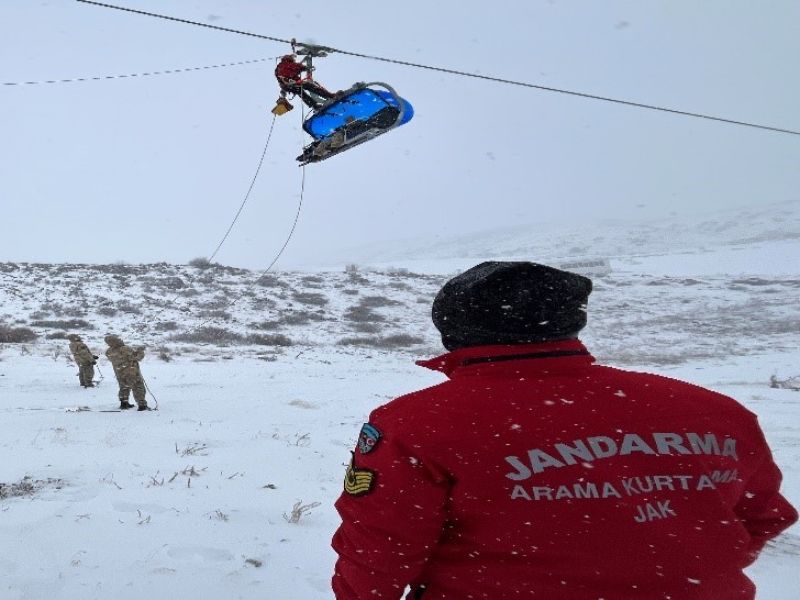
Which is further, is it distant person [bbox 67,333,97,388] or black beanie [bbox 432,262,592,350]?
distant person [bbox 67,333,97,388]

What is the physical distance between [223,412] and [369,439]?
25.4 feet

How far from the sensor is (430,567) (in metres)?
1.47

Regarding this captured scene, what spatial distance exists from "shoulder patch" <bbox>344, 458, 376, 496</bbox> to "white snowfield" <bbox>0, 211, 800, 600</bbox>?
205 centimetres

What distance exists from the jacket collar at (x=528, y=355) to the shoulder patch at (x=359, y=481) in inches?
13.6

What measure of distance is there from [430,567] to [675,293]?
116 ft

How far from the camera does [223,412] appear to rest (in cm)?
860

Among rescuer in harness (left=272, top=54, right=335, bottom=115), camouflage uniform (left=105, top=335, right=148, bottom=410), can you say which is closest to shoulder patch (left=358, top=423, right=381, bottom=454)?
rescuer in harness (left=272, top=54, right=335, bottom=115)

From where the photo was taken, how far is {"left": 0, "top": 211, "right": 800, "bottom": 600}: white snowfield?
341 centimetres

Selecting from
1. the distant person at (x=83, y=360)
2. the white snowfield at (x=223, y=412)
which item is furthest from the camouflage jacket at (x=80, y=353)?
the white snowfield at (x=223, y=412)

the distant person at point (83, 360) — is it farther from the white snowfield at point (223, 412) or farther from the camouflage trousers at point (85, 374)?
the white snowfield at point (223, 412)

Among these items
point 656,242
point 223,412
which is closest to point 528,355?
point 223,412

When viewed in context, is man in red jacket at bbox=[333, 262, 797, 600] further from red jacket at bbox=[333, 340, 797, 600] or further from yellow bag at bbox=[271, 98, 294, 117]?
yellow bag at bbox=[271, 98, 294, 117]

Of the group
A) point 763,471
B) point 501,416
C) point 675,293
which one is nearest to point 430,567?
point 501,416

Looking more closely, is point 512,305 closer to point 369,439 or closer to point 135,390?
point 369,439
